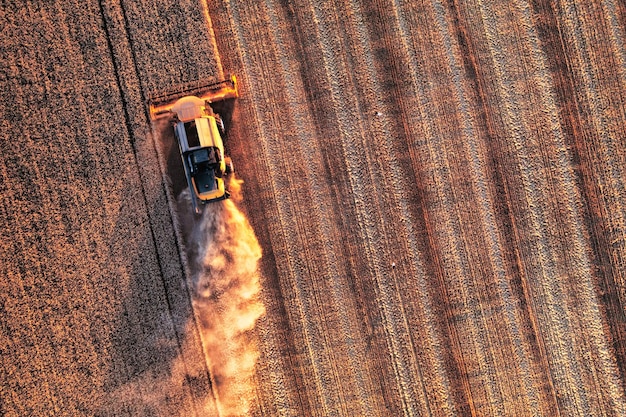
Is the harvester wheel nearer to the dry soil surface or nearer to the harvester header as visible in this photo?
the dry soil surface

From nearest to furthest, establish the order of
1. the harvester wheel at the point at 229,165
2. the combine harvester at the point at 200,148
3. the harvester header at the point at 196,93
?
the combine harvester at the point at 200,148, the harvester wheel at the point at 229,165, the harvester header at the point at 196,93

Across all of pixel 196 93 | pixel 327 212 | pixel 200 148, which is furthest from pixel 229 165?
pixel 327 212

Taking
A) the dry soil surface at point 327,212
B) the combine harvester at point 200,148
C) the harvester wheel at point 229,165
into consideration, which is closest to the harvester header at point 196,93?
the dry soil surface at point 327,212

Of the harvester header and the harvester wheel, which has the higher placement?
the harvester header

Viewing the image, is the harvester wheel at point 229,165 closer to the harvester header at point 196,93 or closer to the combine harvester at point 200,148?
the combine harvester at point 200,148

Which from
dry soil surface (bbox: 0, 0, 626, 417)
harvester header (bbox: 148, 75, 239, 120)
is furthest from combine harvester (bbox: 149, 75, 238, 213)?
dry soil surface (bbox: 0, 0, 626, 417)
